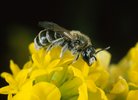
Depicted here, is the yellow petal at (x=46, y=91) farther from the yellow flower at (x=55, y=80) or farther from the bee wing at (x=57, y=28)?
the bee wing at (x=57, y=28)

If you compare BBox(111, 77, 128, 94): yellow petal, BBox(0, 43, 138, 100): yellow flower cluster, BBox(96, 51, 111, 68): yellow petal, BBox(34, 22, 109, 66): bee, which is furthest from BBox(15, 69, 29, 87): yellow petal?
BBox(96, 51, 111, 68): yellow petal

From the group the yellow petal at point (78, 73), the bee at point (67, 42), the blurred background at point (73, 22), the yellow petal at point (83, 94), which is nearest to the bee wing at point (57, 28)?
the bee at point (67, 42)

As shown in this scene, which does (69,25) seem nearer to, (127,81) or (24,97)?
(127,81)

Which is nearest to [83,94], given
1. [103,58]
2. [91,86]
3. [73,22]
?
[91,86]

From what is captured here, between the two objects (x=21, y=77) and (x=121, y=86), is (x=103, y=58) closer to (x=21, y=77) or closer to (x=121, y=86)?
(x=121, y=86)

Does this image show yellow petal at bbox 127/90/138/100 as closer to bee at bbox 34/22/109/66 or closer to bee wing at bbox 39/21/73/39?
bee at bbox 34/22/109/66

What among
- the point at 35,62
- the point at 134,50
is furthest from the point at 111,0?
the point at 35,62
